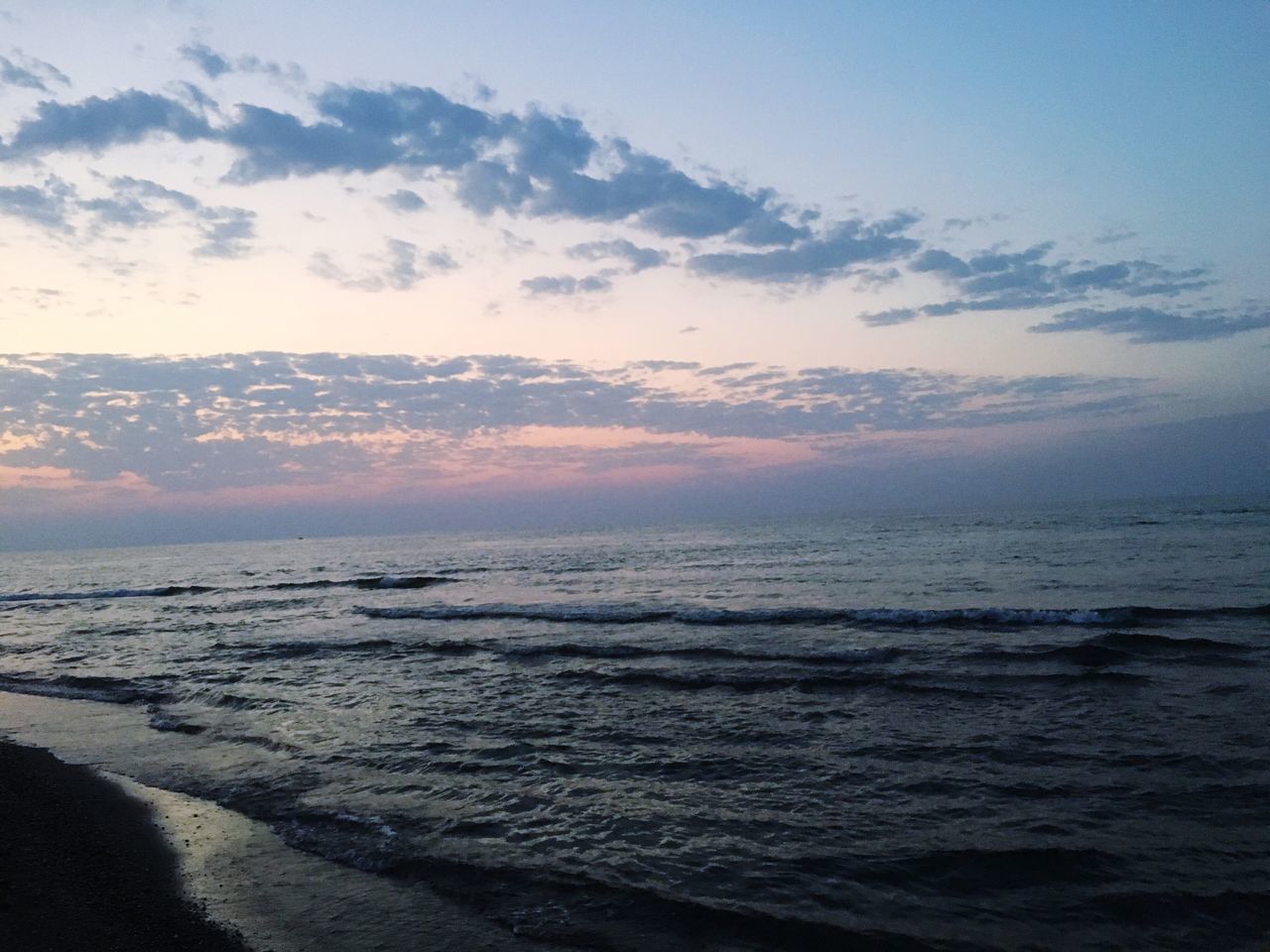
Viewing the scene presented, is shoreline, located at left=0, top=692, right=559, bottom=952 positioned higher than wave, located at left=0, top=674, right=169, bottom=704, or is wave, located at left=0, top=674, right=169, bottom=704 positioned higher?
shoreline, located at left=0, top=692, right=559, bottom=952

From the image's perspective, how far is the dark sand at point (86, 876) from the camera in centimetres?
702

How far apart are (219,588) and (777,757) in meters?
57.6

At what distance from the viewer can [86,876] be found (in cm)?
853

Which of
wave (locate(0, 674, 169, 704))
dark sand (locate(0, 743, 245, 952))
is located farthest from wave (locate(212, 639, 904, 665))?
dark sand (locate(0, 743, 245, 952))

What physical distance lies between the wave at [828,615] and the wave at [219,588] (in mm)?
18699

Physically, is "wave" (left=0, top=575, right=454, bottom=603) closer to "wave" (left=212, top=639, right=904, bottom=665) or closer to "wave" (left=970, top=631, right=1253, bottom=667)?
"wave" (left=212, top=639, right=904, bottom=665)

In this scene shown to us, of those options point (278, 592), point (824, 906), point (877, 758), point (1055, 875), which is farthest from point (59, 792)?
point (278, 592)

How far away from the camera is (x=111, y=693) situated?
761 inches

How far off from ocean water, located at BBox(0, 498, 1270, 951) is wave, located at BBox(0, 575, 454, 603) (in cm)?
2317

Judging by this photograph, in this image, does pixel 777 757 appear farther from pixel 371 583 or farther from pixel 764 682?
pixel 371 583

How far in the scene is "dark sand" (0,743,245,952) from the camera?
23.0 feet

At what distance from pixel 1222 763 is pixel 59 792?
1781 cm

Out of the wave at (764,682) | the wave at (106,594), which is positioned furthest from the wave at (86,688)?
the wave at (106,594)

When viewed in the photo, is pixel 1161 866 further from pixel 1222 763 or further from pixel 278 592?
pixel 278 592
